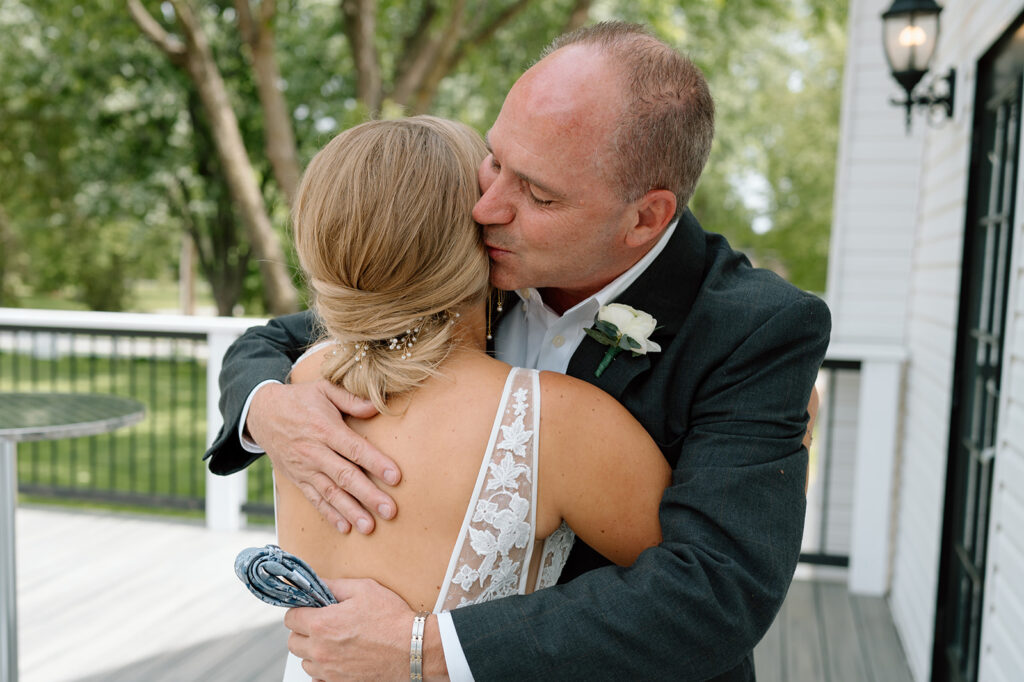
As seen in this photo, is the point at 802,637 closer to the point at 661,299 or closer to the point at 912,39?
the point at 912,39

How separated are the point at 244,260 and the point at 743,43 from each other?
8445 millimetres

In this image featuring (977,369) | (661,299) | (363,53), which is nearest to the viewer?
(661,299)

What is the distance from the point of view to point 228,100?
29.9 ft

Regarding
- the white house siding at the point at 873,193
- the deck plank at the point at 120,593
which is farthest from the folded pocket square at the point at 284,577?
the white house siding at the point at 873,193

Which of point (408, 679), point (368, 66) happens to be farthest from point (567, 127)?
point (368, 66)

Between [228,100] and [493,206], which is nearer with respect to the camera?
[493,206]

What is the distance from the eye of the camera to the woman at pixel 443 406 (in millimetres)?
1195

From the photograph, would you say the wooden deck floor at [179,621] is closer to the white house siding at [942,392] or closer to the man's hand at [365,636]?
the white house siding at [942,392]

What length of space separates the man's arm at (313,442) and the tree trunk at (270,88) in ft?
16.9

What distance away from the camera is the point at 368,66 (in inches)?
302

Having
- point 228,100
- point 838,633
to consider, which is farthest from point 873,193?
point 228,100

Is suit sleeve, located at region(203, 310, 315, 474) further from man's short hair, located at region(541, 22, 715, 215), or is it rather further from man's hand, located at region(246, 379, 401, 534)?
man's short hair, located at region(541, 22, 715, 215)

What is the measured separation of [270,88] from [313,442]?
668 cm

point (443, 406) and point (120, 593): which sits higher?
point (443, 406)
